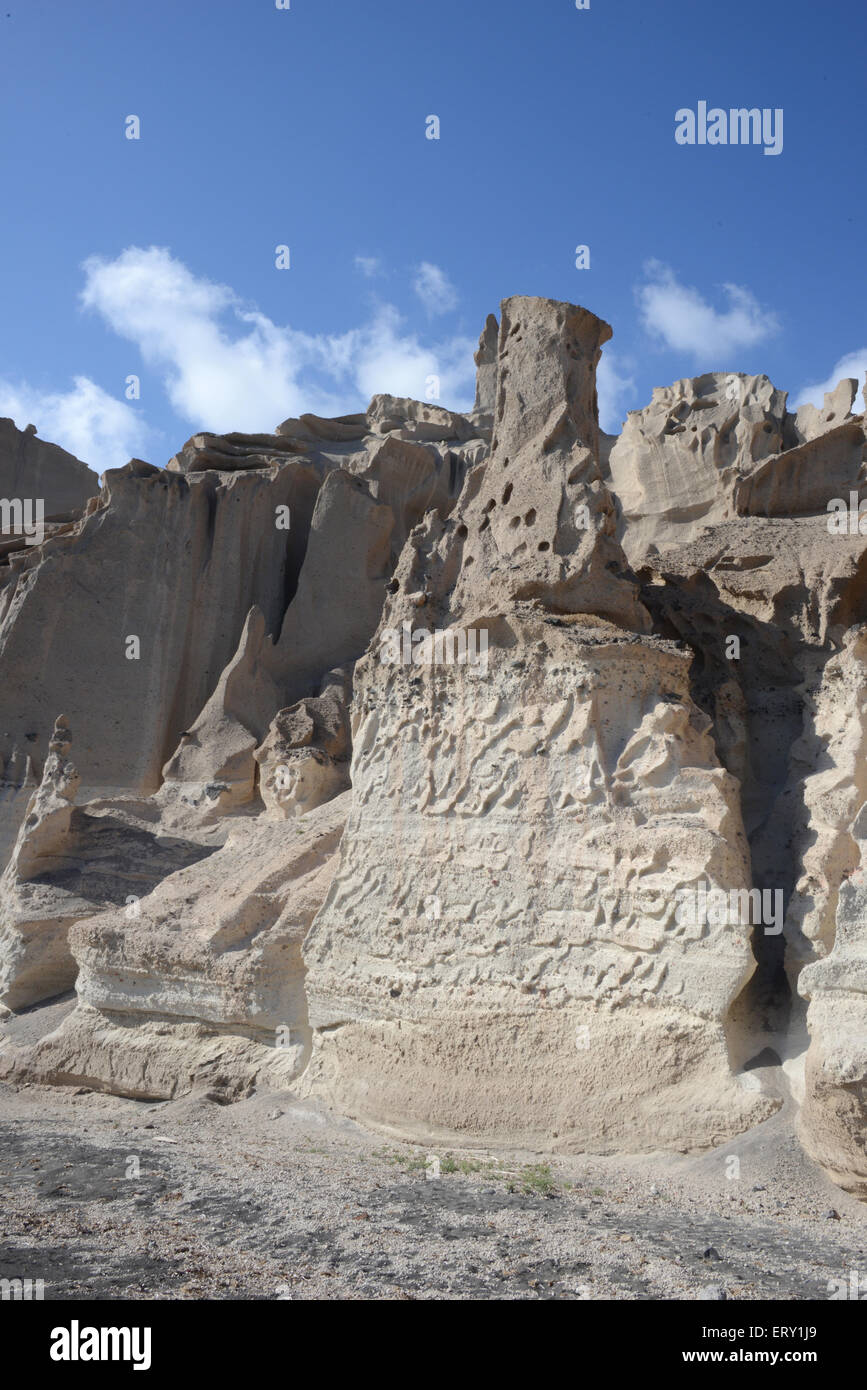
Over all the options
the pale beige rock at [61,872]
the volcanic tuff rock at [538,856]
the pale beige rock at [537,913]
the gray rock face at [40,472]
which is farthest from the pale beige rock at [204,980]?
the gray rock face at [40,472]

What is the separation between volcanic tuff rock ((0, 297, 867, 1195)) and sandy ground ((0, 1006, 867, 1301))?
1.22 ft

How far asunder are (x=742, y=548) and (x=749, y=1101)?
573cm

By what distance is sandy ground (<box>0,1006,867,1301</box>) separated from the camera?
517 cm

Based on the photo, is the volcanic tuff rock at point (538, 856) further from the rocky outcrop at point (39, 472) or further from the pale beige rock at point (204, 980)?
the rocky outcrop at point (39, 472)

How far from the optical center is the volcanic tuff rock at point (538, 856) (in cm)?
754

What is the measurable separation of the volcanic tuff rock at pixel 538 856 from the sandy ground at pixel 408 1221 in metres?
0.37

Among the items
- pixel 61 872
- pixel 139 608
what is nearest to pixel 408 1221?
pixel 61 872

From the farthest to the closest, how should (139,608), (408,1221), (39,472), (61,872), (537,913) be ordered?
(39,472) < (139,608) < (61,872) < (537,913) < (408,1221)

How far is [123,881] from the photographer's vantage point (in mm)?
13594

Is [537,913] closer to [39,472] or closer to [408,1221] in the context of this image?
[408,1221]

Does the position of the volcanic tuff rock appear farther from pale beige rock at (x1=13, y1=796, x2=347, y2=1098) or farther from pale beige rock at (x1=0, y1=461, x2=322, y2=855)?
pale beige rock at (x1=0, y1=461, x2=322, y2=855)

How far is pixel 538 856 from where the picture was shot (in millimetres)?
8375

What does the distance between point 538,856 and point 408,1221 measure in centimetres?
290

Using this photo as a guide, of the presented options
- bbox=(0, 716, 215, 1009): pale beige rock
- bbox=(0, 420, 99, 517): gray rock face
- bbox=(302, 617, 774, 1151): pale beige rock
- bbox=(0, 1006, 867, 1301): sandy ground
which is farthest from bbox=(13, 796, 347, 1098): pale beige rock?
bbox=(0, 420, 99, 517): gray rock face
